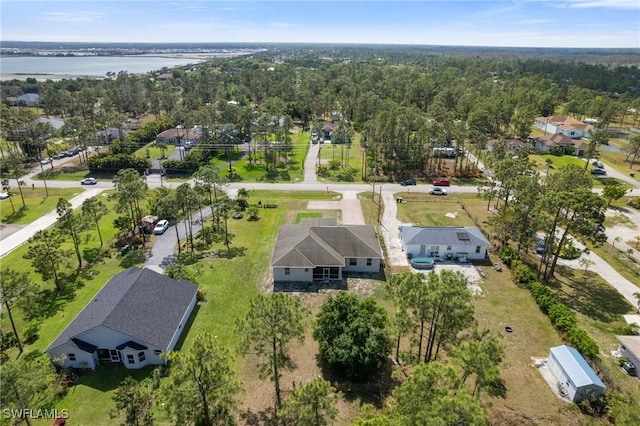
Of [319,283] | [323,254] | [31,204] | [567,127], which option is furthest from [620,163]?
[31,204]

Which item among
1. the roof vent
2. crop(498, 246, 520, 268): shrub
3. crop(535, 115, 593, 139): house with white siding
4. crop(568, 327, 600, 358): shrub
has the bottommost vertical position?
crop(498, 246, 520, 268): shrub

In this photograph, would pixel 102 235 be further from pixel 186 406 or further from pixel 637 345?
pixel 637 345

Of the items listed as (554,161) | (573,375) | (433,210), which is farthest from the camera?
(554,161)

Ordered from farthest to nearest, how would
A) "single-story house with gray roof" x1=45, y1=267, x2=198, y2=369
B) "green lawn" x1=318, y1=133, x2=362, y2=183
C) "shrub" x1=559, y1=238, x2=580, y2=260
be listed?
"green lawn" x1=318, y1=133, x2=362, y2=183
"shrub" x1=559, y1=238, x2=580, y2=260
"single-story house with gray roof" x1=45, y1=267, x2=198, y2=369

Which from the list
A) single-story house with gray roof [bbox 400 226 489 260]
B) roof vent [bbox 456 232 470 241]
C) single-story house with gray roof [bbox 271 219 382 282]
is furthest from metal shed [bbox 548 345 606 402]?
single-story house with gray roof [bbox 271 219 382 282]

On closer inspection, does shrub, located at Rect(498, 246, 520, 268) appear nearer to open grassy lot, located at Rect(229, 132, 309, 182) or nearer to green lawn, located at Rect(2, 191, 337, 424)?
green lawn, located at Rect(2, 191, 337, 424)

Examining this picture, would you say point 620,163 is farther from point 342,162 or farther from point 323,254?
point 323,254
